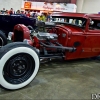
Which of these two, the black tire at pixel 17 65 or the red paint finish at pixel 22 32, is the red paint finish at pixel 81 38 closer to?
the red paint finish at pixel 22 32

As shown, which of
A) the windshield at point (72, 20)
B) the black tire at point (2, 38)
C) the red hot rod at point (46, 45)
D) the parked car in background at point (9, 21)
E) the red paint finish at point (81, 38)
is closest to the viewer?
the red hot rod at point (46, 45)

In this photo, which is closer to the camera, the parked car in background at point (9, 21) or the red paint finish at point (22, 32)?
the red paint finish at point (22, 32)

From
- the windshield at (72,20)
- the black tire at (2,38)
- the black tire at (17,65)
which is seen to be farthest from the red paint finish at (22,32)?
the windshield at (72,20)

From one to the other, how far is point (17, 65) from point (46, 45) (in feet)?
3.12

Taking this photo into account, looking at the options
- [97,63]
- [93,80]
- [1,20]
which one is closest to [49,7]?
[1,20]

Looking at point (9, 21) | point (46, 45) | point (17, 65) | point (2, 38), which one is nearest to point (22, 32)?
point (46, 45)

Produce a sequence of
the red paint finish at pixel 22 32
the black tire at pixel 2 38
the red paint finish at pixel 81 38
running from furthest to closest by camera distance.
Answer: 1. the black tire at pixel 2 38
2. the red paint finish at pixel 81 38
3. the red paint finish at pixel 22 32

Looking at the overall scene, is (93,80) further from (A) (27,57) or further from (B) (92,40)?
(A) (27,57)

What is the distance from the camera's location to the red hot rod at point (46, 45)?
232 cm

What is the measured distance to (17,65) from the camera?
7.95ft

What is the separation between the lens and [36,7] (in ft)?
49.1

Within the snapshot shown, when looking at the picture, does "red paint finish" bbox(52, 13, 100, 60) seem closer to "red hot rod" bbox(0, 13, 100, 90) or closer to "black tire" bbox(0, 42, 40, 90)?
"red hot rod" bbox(0, 13, 100, 90)

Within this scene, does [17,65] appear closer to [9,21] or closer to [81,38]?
[81,38]

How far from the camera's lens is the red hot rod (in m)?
2.32
